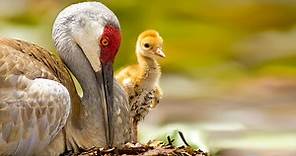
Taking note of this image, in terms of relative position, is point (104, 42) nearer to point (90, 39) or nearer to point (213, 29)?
point (90, 39)

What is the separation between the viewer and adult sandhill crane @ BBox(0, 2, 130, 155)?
1.79 meters

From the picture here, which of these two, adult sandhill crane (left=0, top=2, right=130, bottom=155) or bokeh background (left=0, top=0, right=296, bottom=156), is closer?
adult sandhill crane (left=0, top=2, right=130, bottom=155)

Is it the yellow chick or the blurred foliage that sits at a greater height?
the blurred foliage

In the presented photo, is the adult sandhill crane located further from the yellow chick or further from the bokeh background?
the bokeh background

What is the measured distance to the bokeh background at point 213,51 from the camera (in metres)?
3.16

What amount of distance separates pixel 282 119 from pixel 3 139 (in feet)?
5.09

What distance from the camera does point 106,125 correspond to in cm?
196

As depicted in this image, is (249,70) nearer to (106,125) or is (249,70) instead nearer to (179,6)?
(179,6)

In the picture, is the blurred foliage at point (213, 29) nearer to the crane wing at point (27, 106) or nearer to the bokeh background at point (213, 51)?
the bokeh background at point (213, 51)

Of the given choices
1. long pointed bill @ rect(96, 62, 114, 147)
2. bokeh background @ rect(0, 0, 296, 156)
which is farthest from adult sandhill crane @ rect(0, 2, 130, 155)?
bokeh background @ rect(0, 0, 296, 156)

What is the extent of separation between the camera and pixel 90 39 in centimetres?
194

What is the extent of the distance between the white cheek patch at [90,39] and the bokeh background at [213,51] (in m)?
1.19

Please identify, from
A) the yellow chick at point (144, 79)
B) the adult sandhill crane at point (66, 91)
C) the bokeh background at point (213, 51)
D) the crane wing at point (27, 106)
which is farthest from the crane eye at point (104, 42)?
the bokeh background at point (213, 51)

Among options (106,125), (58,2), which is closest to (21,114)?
(106,125)
